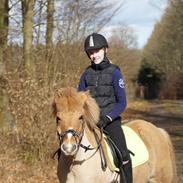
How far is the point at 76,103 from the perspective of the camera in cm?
496

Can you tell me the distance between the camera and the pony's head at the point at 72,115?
4.67 metres

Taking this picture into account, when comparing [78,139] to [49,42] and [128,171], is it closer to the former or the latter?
[128,171]

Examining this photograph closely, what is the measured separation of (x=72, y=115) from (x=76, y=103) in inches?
6.3

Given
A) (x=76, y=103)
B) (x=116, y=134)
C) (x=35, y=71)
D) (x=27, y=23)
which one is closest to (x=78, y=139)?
(x=76, y=103)

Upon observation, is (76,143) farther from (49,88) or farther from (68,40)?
(68,40)

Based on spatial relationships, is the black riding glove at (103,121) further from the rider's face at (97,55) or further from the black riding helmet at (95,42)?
the black riding helmet at (95,42)

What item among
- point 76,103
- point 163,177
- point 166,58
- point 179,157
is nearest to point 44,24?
point 179,157

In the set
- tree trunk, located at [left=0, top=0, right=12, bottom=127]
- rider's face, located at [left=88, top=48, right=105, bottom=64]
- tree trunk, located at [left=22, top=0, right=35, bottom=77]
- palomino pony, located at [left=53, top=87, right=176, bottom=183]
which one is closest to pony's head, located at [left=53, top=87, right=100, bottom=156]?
palomino pony, located at [left=53, top=87, right=176, bottom=183]

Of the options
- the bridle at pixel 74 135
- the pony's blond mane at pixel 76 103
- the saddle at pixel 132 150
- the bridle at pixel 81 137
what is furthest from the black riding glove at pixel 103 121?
the bridle at pixel 74 135

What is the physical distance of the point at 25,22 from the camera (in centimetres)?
1324

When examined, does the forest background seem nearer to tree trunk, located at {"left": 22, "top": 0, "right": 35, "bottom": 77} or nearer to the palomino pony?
tree trunk, located at {"left": 22, "top": 0, "right": 35, "bottom": 77}

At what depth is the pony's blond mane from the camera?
4914 mm

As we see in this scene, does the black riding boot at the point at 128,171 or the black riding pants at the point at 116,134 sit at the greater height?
the black riding pants at the point at 116,134

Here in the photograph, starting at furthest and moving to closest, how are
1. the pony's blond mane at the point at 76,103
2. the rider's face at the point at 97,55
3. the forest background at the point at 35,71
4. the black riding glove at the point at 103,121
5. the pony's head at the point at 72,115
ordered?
the forest background at the point at 35,71, the rider's face at the point at 97,55, the black riding glove at the point at 103,121, the pony's blond mane at the point at 76,103, the pony's head at the point at 72,115
